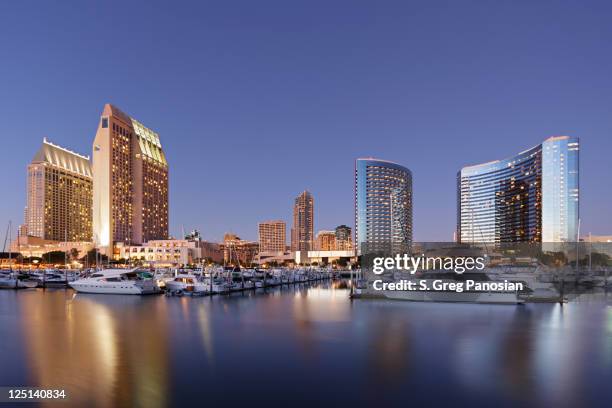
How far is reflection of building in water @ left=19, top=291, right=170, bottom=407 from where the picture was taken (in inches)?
567

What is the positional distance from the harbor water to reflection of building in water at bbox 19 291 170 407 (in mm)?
62

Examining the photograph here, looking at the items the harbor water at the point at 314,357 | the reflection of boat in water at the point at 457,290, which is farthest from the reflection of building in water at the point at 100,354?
the reflection of boat in water at the point at 457,290

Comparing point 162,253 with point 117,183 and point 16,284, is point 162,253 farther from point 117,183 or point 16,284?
point 16,284

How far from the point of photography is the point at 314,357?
19656mm

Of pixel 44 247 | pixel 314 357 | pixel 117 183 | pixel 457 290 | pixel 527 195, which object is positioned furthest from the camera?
pixel 44 247

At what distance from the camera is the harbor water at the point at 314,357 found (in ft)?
46.9

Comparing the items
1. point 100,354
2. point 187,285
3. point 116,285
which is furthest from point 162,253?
point 100,354

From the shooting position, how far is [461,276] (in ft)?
125

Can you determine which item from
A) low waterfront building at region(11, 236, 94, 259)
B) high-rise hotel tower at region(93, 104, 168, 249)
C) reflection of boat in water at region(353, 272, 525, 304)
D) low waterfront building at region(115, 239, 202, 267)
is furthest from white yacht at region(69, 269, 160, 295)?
high-rise hotel tower at region(93, 104, 168, 249)

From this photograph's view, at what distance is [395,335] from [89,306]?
27.2 m

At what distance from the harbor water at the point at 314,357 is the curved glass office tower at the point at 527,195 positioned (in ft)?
378

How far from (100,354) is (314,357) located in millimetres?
8984

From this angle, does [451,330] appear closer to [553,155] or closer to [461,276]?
[461,276]

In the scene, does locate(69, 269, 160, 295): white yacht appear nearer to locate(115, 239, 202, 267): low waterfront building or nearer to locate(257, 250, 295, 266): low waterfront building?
locate(115, 239, 202, 267): low waterfront building
